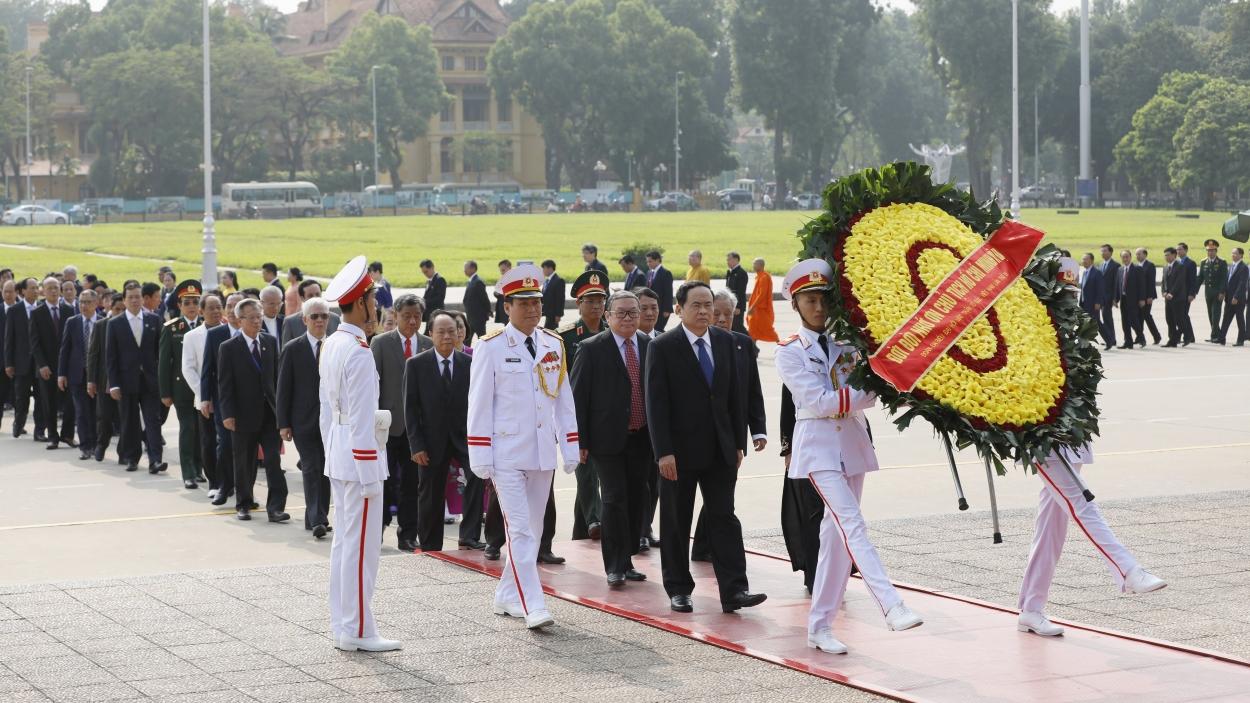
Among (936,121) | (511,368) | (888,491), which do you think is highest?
(936,121)

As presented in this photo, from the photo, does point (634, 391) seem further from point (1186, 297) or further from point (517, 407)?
point (1186, 297)

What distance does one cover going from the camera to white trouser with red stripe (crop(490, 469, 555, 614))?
837 cm

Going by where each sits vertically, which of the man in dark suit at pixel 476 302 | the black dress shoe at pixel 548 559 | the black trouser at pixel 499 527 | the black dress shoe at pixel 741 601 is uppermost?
the man in dark suit at pixel 476 302

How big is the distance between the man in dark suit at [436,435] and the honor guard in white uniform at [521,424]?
206 centimetres

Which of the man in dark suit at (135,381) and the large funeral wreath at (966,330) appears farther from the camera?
the man in dark suit at (135,381)

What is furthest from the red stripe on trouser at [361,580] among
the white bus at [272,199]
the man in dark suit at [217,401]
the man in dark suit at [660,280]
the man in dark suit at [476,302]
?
the white bus at [272,199]

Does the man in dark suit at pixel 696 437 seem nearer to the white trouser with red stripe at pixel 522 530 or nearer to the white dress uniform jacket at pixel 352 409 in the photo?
the white trouser with red stripe at pixel 522 530

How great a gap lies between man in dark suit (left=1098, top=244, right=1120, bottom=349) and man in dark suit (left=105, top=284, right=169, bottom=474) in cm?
1663

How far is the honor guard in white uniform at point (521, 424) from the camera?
8.46 metres

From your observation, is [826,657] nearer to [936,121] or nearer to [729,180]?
[936,121]

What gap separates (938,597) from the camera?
9008mm

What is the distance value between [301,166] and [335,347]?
103m

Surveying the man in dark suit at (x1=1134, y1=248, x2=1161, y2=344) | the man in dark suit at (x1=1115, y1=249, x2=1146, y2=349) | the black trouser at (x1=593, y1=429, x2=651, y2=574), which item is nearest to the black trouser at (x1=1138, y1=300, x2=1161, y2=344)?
the man in dark suit at (x1=1134, y1=248, x2=1161, y2=344)

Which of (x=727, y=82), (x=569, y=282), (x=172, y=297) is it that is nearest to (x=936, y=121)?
(x=727, y=82)
